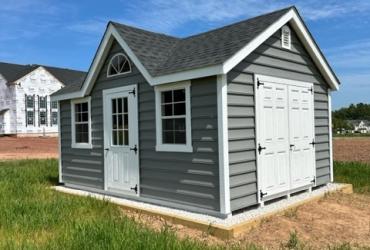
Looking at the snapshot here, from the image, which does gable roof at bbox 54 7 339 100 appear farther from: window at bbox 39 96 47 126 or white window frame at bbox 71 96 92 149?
window at bbox 39 96 47 126

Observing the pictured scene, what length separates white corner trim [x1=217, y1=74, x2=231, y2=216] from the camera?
23.2ft

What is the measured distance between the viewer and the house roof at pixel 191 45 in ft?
25.0

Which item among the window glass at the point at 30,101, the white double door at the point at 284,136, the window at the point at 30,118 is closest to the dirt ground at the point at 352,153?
the white double door at the point at 284,136

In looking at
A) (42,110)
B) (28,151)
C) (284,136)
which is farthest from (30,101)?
(284,136)

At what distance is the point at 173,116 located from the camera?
8078 mm

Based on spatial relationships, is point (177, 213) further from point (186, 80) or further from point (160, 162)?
point (186, 80)

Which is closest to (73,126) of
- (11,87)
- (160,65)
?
(160,65)

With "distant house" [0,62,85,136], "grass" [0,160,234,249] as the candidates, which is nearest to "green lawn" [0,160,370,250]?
"grass" [0,160,234,249]

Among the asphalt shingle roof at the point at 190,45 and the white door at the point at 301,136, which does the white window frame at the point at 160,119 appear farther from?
the white door at the point at 301,136

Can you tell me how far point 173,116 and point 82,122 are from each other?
379 cm

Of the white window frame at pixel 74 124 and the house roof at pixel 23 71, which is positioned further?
the house roof at pixel 23 71

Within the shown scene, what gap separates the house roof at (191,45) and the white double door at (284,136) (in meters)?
1.07

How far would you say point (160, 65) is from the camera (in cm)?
871

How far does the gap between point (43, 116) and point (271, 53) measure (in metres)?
48.3
